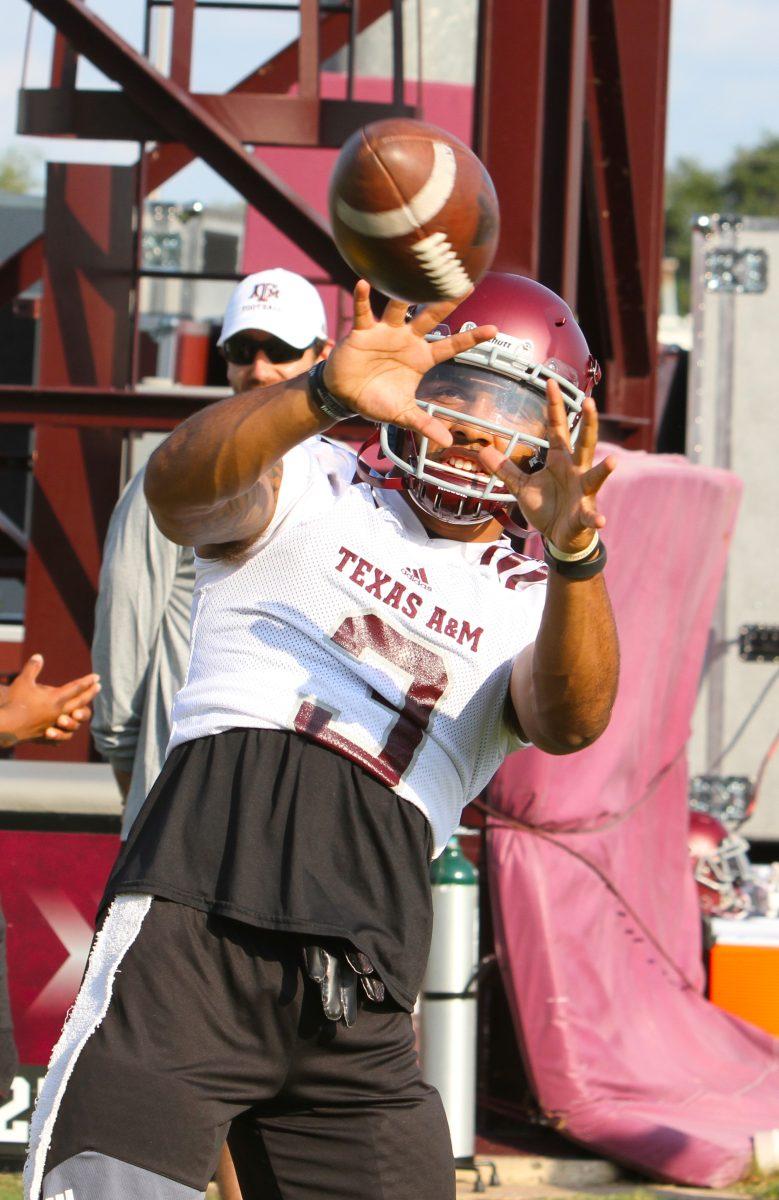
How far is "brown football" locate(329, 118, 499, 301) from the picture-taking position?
2.36 meters

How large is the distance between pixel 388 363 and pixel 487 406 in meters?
0.46

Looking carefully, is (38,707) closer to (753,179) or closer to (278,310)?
(278,310)

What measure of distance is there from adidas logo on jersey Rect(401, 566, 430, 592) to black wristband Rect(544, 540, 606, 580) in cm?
27

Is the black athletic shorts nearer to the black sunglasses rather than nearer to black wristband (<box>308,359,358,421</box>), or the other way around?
black wristband (<box>308,359,358,421</box>)

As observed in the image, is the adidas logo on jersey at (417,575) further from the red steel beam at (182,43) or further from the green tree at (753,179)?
the green tree at (753,179)

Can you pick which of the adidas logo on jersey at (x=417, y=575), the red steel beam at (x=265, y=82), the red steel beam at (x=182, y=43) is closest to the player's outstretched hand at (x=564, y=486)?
the adidas logo on jersey at (x=417, y=575)

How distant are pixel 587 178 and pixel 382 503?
414 cm

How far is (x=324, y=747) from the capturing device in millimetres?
2490

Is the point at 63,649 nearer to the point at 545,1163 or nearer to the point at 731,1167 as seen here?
the point at 545,1163

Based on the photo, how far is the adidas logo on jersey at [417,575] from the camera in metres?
2.63

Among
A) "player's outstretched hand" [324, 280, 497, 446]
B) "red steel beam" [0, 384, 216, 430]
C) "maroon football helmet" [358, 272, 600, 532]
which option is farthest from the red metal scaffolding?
"player's outstretched hand" [324, 280, 497, 446]

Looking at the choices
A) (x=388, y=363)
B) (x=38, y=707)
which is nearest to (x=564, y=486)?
(x=388, y=363)

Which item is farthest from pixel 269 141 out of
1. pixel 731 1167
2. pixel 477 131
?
pixel 731 1167

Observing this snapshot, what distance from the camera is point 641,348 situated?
22.5 feet
